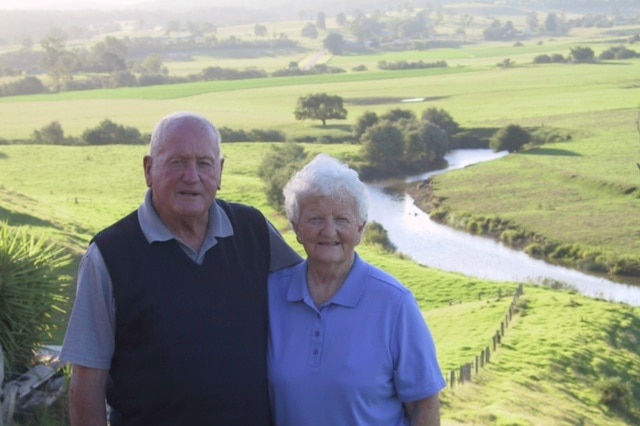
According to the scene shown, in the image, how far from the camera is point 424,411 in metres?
3.77

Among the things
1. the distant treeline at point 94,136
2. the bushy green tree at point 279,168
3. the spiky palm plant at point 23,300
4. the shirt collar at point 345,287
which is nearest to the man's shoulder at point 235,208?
the shirt collar at point 345,287

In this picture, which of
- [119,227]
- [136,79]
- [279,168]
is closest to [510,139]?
[279,168]

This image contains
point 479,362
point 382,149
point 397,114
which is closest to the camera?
point 479,362

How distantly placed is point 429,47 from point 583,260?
5692 inches

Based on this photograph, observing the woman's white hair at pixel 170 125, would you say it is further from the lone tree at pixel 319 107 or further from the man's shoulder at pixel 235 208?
the lone tree at pixel 319 107

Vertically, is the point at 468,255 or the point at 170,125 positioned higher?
the point at 170,125

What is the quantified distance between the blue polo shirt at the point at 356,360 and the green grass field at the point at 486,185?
6.95 m

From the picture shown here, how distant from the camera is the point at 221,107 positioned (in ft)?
284

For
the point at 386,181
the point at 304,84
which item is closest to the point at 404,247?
the point at 386,181

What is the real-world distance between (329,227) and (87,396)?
1213mm

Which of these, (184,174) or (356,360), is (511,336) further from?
(184,174)

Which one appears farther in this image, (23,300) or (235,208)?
(23,300)

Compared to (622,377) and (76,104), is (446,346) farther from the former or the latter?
(76,104)

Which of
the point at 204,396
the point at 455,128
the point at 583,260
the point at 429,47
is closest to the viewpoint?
the point at 204,396
